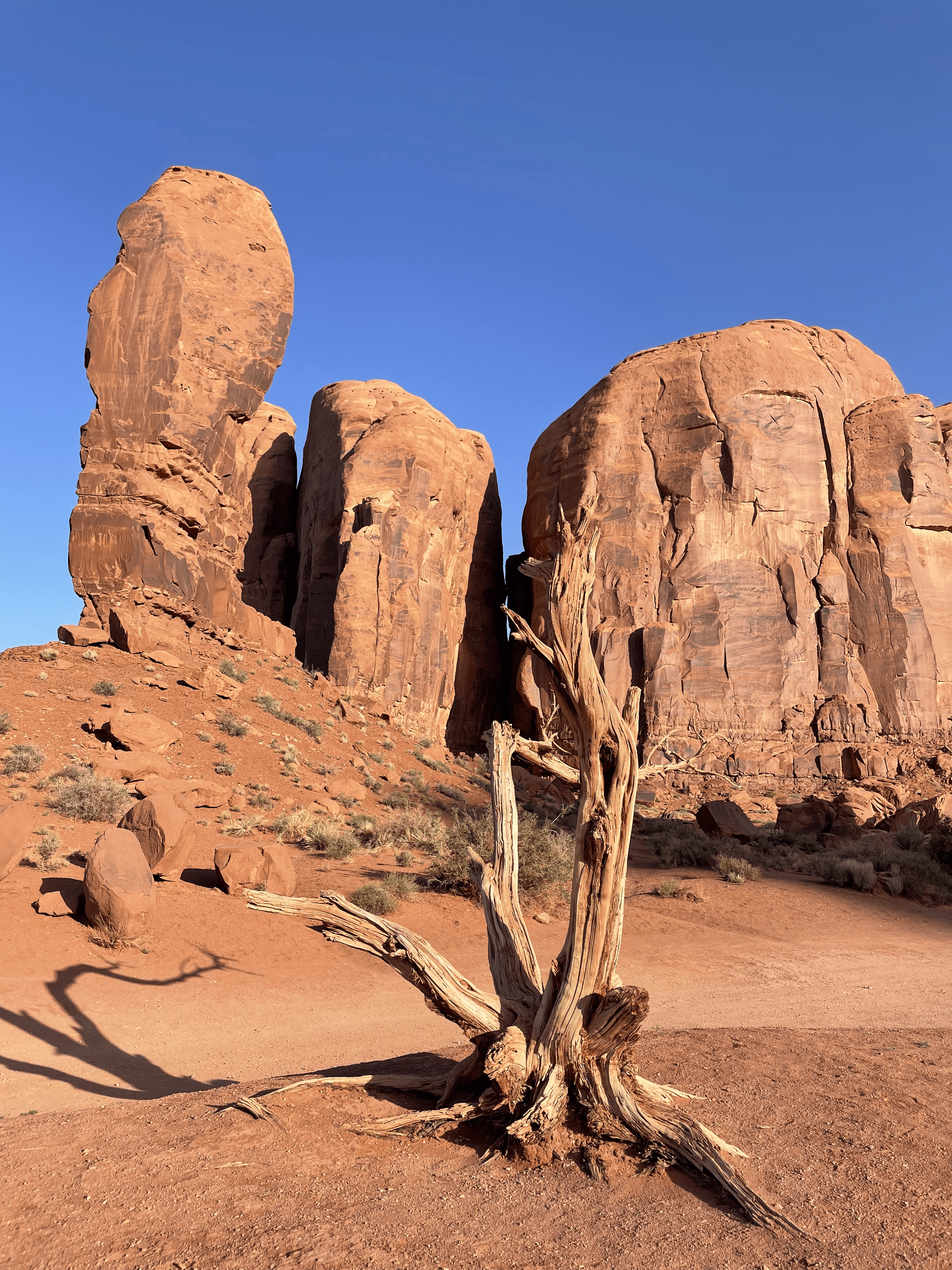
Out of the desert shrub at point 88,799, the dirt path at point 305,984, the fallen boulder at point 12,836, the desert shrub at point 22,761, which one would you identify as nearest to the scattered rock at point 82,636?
the desert shrub at point 22,761

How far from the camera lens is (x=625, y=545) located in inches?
1316

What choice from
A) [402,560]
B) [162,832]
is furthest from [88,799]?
[402,560]

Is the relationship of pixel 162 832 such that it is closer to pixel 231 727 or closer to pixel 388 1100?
pixel 388 1100

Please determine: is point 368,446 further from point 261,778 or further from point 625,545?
point 261,778

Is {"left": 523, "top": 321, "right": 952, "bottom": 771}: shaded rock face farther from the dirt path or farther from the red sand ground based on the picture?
the red sand ground

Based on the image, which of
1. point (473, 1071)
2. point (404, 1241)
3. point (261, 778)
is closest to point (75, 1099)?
point (473, 1071)

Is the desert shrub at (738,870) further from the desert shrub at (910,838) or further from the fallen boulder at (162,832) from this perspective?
the fallen boulder at (162,832)

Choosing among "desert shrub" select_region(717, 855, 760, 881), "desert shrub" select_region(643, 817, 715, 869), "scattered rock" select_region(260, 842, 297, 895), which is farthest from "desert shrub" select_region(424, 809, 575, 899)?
"desert shrub" select_region(643, 817, 715, 869)

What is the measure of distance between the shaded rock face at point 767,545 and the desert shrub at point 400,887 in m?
20.1

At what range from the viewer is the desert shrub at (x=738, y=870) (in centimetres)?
1516

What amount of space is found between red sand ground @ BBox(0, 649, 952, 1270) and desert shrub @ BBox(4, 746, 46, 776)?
1.80 meters

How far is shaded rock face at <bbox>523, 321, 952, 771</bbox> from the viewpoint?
31219 mm

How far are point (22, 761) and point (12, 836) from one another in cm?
397

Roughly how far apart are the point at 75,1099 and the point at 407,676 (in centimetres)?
2776
